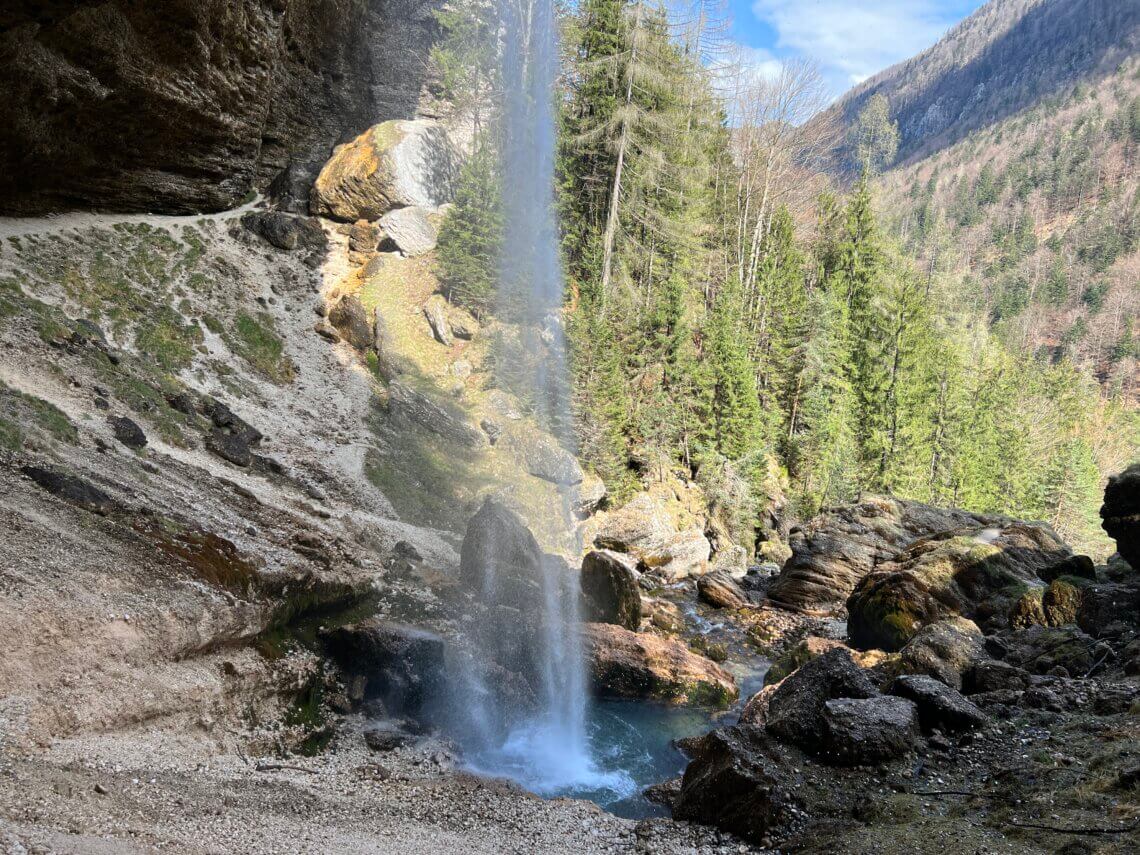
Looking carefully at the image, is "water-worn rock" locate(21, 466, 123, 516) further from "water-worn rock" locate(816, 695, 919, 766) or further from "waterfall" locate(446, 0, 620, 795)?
"water-worn rock" locate(816, 695, 919, 766)

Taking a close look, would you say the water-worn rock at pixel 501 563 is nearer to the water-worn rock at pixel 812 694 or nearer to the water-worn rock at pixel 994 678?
the water-worn rock at pixel 812 694

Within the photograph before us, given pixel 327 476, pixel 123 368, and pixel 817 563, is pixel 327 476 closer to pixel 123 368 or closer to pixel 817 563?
pixel 123 368

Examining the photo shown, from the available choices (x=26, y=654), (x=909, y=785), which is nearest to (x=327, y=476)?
(x=26, y=654)

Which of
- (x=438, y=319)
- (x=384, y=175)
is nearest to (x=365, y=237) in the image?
(x=384, y=175)

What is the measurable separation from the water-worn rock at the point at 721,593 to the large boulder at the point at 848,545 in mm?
1545

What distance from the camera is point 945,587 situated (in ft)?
54.2

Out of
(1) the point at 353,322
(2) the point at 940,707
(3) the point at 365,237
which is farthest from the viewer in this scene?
(3) the point at 365,237

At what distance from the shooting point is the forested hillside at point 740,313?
96.7ft

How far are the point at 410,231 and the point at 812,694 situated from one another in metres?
26.6

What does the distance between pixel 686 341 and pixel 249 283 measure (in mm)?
18658

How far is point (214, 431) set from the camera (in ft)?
57.8

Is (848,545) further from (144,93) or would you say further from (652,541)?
(144,93)

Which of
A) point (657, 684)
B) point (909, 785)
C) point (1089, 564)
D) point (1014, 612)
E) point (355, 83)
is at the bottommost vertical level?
point (657, 684)

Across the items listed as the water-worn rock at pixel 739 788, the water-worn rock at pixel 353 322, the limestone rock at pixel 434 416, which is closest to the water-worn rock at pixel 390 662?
the water-worn rock at pixel 739 788
